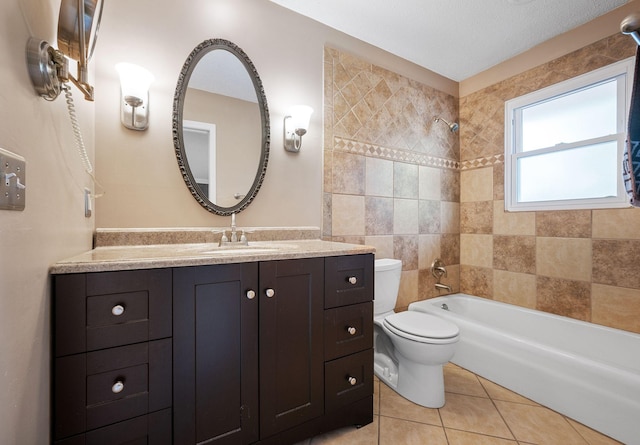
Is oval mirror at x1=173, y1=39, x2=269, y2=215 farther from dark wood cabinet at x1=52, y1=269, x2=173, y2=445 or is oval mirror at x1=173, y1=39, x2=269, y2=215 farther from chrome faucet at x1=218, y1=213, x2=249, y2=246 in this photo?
dark wood cabinet at x1=52, y1=269, x2=173, y2=445

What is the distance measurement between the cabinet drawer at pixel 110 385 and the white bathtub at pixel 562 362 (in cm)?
190

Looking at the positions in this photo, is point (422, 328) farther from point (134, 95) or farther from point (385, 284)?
point (134, 95)

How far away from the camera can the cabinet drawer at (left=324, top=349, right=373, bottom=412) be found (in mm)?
1280

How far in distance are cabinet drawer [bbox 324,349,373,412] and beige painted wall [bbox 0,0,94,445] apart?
100 cm

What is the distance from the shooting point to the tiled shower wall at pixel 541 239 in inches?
70.7

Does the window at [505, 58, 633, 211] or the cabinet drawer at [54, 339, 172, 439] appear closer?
the cabinet drawer at [54, 339, 172, 439]

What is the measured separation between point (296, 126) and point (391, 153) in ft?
3.02

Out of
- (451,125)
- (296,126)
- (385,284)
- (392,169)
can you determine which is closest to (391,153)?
(392,169)

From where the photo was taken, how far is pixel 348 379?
1.33m

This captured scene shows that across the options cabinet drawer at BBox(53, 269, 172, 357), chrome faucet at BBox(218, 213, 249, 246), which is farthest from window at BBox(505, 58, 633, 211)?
cabinet drawer at BBox(53, 269, 172, 357)

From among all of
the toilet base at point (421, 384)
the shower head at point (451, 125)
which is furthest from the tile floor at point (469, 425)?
the shower head at point (451, 125)

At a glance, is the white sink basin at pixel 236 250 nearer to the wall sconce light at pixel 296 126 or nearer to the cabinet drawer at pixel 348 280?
the cabinet drawer at pixel 348 280

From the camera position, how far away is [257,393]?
3.63ft

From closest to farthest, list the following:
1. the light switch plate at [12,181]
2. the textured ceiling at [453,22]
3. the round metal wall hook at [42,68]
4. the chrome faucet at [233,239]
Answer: the light switch plate at [12,181], the round metal wall hook at [42,68], the chrome faucet at [233,239], the textured ceiling at [453,22]
